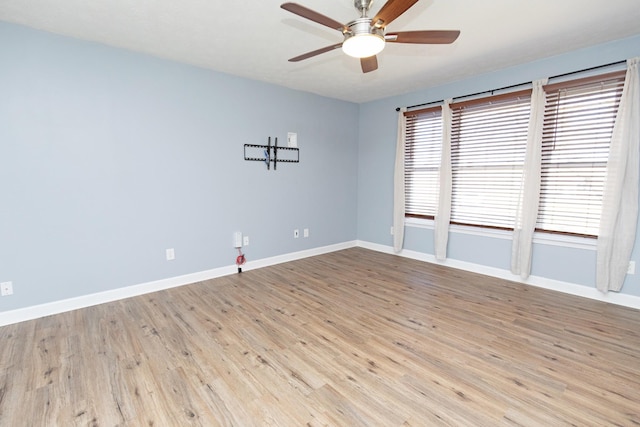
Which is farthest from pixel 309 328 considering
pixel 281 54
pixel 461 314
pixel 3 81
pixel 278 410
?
pixel 3 81

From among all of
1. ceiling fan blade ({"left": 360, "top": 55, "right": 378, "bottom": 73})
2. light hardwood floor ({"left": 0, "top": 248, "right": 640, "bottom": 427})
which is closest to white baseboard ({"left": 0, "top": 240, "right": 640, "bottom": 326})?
light hardwood floor ({"left": 0, "top": 248, "right": 640, "bottom": 427})

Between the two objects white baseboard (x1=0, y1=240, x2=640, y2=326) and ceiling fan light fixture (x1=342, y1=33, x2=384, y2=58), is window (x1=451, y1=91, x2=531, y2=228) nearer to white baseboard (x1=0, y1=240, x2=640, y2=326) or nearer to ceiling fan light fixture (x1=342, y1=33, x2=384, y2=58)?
white baseboard (x1=0, y1=240, x2=640, y2=326)

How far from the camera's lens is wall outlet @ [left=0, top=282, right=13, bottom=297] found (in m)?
2.54

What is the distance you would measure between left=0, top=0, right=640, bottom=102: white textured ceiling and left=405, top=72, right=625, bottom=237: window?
497 millimetres

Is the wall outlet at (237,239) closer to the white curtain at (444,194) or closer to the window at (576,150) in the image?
the white curtain at (444,194)

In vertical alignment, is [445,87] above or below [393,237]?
above

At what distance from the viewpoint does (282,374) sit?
1.94 meters

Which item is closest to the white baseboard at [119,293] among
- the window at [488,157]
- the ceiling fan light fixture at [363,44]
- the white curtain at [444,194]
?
the white curtain at [444,194]

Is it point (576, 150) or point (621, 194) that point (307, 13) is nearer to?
point (576, 150)

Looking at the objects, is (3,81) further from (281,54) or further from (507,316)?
(507,316)

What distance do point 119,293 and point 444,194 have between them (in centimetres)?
411

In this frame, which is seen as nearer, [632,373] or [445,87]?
[632,373]

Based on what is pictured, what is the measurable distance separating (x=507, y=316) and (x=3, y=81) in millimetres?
4804

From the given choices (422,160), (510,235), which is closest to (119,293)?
(422,160)
